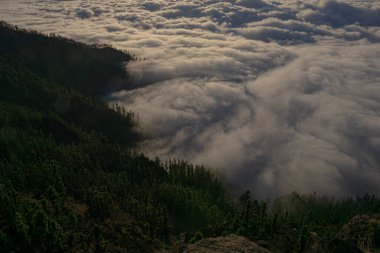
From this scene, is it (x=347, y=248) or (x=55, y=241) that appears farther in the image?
(x=55, y=241)

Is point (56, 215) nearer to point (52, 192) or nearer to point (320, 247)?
point (52, 192)

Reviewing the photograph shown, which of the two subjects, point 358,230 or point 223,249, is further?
point 358,230

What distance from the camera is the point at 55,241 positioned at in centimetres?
11975

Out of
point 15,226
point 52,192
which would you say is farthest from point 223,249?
point 52,192

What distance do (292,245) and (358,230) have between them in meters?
53.8

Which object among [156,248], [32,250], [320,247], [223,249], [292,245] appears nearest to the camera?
[223,249]

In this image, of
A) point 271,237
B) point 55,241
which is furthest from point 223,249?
point 271,237

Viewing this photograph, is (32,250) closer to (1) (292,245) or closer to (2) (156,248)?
(2) (156,248)

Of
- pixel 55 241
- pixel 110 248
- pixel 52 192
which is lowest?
pixel 52 192

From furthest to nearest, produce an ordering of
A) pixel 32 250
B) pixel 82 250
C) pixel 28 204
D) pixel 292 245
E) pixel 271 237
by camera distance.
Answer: pixel 271 237, pixel 292 245, pixel 28 204, pixel 82 250, pixel 32 250

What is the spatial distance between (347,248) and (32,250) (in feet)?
298

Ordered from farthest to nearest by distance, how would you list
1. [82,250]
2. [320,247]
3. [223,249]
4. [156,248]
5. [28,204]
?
[28,204], [156,248], [82,250], [320,247], [223,249]

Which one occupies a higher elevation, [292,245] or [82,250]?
[82,250]

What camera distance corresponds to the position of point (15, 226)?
385 feet
